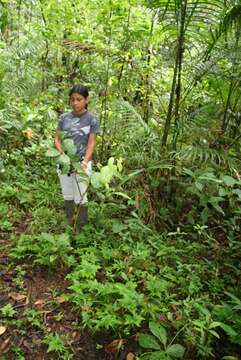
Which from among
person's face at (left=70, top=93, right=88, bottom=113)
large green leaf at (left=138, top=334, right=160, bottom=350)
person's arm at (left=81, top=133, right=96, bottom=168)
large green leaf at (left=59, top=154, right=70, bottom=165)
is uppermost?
person's face at (left=70, top=93, right=88, bottom=113)

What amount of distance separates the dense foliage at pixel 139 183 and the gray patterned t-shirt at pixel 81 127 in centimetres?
49

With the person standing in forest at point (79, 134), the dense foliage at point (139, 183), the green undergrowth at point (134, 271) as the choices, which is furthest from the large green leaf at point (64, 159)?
the green undergrowth at point (134, 271)

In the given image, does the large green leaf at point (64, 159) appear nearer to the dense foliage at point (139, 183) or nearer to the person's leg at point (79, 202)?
the dense foliage at point (139, 183)

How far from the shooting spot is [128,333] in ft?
8.82

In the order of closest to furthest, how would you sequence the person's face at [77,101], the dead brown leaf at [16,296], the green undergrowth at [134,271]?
the green undergrowth at [134,271] < the dead brown leaf at [16,296] < the person's face at [77,101]

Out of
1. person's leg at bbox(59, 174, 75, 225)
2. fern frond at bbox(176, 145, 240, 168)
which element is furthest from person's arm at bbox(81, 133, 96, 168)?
fern frond at bbox(176, 145, 240, 168)

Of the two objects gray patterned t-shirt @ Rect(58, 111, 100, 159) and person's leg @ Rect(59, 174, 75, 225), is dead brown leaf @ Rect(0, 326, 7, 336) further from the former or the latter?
gray patterned t-shirt @ Rect(58, 111, 100, 159)

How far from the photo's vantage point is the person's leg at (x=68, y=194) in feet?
12.4

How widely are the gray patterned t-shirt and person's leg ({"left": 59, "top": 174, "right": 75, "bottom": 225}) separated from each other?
0.90 feet

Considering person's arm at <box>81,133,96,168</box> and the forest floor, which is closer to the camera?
the forest floor

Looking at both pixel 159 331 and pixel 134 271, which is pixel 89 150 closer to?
pixel 134 271

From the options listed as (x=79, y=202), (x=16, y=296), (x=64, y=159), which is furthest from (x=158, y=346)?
(x=79, y=202)

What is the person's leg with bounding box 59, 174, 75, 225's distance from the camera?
379cm

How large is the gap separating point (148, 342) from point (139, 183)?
209 centimetres
